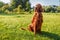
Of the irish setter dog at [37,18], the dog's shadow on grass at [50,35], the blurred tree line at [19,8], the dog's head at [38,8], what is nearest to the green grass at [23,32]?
the dog's shadow on grass at [50,35]

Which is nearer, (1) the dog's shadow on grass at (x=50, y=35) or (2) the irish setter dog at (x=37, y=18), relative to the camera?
(2) the irish setter dog at (x=37, y=18)

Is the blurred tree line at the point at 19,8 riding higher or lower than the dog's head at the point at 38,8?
lower

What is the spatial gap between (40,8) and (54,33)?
1.58 m

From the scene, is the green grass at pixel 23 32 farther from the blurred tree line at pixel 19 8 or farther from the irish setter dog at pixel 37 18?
the blurred tree line at pixel 19 8

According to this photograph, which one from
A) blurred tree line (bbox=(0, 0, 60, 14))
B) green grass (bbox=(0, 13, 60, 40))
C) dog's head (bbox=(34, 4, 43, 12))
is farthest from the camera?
blurred tree line (bbox=(0, 0, 60, 14))

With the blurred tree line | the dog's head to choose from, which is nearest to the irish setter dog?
the dog's head

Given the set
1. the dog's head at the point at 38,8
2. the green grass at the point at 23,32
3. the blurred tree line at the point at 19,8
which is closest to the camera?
the dog's head at the point at 38,8

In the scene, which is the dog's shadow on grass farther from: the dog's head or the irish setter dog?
the dog's head

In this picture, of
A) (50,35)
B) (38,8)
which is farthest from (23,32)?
(38,8)

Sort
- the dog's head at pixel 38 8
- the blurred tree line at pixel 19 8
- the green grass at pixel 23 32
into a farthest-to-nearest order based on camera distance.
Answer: the blurred tree line at pixel 19 8, the green grass at pixel 23 32, the dog's head at pixel 38 8

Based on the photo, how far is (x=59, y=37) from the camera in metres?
10.6

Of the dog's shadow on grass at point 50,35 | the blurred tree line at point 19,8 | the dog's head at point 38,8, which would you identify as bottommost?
the dog's shadow on grass at point 50,35

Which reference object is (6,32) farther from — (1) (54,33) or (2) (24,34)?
(1) (54,33)

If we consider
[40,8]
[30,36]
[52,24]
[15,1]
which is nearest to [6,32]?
[30,36]
